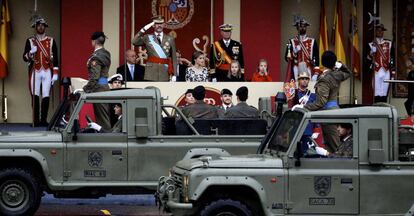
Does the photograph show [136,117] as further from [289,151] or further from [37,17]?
[37,17]

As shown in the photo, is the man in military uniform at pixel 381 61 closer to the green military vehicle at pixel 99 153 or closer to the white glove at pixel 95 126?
the green military vehicle at pixel 99 153

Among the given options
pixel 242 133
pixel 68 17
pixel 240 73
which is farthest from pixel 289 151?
pixel 68 17

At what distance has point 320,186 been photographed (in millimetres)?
→ 12633

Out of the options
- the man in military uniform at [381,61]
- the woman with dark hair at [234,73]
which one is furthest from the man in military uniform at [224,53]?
the man in military uniform at [381,61]

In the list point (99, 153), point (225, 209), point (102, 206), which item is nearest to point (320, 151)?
point (225, 209)

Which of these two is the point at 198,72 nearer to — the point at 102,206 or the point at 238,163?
the point at 102,206

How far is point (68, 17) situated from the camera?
2477 centimetres

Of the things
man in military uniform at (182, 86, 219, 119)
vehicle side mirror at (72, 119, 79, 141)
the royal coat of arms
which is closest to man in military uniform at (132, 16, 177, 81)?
the royal coat of arms

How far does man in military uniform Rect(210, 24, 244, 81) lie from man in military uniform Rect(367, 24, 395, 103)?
321cm

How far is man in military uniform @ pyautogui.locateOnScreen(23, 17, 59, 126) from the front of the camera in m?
24.9

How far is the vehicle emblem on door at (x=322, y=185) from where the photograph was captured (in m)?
12.6

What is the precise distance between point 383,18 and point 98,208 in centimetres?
1153

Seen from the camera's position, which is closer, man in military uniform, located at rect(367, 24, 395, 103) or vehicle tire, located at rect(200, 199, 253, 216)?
vehicle tire, located at rect(200, 199, 253, 216)

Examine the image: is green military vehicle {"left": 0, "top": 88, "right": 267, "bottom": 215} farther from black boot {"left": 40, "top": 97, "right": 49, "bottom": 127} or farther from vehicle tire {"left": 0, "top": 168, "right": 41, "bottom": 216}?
black boot {"left": 40, "top": 97, "right": 49, "bottom": 127}
